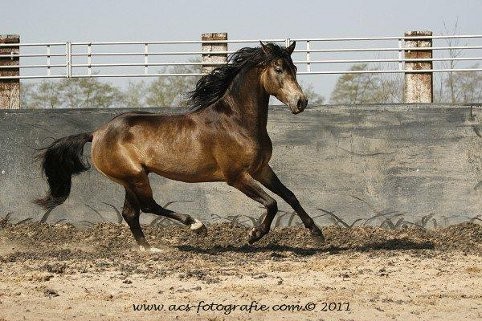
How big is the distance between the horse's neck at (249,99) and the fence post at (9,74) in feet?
18.1

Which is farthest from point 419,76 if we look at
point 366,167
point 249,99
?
point 249,99

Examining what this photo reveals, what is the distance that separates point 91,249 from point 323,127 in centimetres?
360

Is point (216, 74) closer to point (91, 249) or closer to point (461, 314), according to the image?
point (91, 249)

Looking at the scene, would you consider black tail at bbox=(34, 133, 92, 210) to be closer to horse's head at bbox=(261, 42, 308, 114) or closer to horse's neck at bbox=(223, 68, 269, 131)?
horse's neck at bbox=(223, 68, 269, 131)

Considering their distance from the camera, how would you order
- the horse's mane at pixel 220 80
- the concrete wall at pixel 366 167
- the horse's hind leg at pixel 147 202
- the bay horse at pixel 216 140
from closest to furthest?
the bay horse at pixel 216 140 < the horse's hind leg at pixel 147 202 < the horse's mane at pixel 220 80 < the concrete wall at pixel 366 167

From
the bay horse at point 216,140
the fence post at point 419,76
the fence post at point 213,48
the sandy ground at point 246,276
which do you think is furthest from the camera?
the fence post at point 213,48

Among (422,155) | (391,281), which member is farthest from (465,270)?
(422,155)

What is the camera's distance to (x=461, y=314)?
7.29m

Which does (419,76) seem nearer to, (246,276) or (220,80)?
(220,80)

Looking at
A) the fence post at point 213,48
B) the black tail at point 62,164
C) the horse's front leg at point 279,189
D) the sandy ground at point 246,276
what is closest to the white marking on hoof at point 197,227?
the sandy ground at point 246,276

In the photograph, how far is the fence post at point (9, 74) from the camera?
15461 mm

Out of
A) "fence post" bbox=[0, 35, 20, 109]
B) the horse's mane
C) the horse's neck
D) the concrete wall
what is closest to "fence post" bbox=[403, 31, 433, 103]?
the concrete wall

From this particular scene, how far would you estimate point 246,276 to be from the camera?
355 inches

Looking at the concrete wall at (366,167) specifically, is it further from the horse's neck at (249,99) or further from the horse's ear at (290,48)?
the horse's ear at (290,48)
